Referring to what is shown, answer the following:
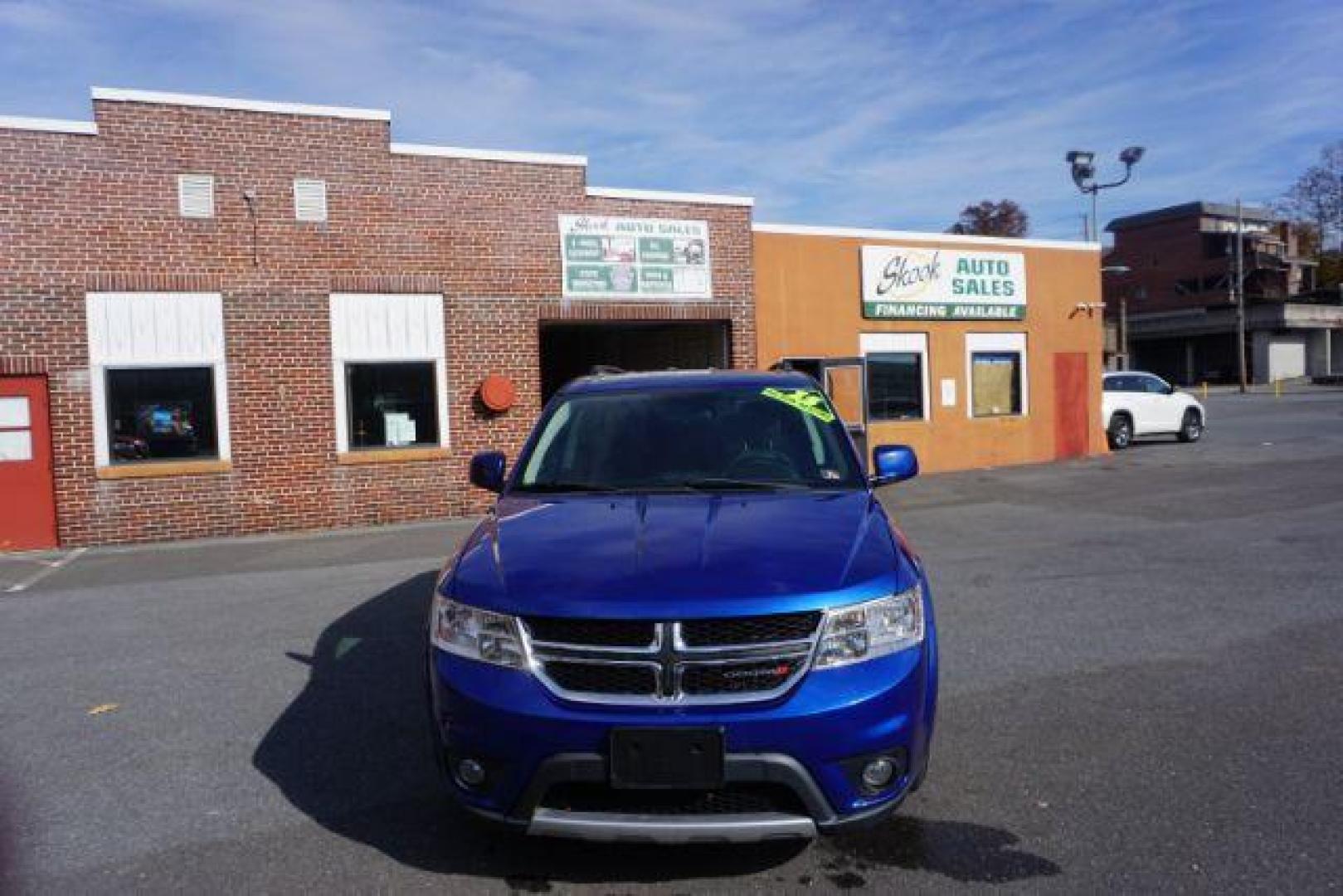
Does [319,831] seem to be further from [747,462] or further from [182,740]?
[747,462]

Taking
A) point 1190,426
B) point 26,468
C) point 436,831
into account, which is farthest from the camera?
point 1190,426

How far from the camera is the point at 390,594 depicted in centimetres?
854

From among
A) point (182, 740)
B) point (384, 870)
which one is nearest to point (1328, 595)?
point (384, 870)

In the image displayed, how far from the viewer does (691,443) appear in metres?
4.75

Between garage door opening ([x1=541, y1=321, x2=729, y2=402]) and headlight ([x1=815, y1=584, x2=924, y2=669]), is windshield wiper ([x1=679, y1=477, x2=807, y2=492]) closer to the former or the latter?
headlight ([x1=815, y1=584, x2=924, y2=669])

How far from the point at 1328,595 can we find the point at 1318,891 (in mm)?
5073

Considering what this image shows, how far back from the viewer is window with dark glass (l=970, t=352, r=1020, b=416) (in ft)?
62.6

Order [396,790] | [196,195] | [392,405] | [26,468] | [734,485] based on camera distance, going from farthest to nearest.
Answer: [392,405] → [196,195] → [26,468] → [734,485] → [396,790]

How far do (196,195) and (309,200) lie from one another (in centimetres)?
132

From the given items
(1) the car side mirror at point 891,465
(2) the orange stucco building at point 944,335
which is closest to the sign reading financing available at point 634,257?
(2) the orange stucco building at point 944,335

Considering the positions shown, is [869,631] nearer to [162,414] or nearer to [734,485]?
[734,485]

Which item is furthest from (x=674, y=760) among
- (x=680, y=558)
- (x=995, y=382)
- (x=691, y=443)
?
(x=995, y=382)

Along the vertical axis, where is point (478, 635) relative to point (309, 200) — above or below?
below

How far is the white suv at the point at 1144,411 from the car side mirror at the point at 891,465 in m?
18.4
